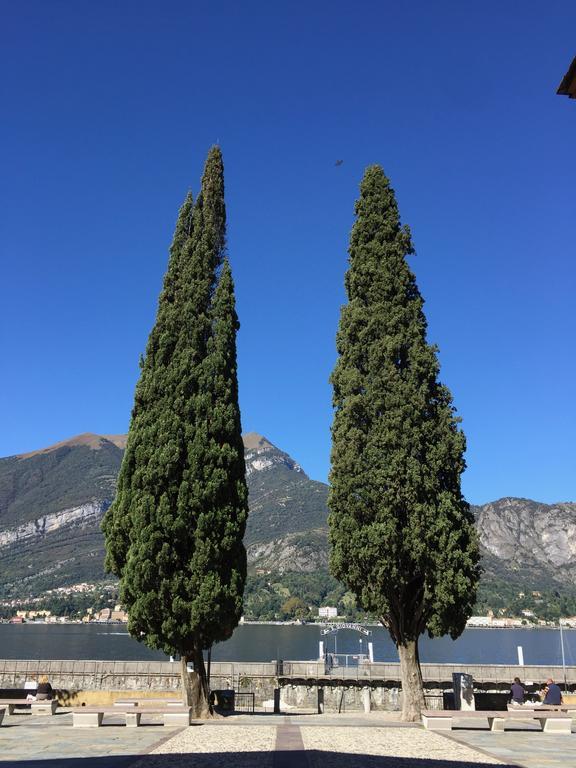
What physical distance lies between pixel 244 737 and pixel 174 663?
16062 mm

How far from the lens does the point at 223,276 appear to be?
19.9 meters

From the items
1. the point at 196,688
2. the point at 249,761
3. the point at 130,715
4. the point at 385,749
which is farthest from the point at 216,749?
the point at 196,688

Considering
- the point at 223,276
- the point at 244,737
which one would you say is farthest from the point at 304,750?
the point at 223,276

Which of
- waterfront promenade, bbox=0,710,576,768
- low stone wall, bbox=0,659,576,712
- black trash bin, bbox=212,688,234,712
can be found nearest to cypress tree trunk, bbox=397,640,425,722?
waterfront promenade, bbox=0,710,576,768

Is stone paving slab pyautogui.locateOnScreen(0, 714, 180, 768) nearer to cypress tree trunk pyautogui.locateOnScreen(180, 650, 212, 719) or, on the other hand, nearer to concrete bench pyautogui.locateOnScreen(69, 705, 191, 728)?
concrete bench pyautogui.locateOnScreen(69, 705, 191, 728)

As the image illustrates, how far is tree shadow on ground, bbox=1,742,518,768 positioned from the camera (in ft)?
28.1

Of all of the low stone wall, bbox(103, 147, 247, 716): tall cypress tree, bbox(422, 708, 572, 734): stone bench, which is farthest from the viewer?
the low stone wall

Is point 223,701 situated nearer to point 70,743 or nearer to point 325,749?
point 70,743

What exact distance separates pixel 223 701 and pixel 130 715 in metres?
5.92

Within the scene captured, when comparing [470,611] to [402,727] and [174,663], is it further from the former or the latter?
[174,663]

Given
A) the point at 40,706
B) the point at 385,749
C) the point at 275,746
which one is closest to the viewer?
the point at 385,749

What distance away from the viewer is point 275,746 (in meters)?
10.8

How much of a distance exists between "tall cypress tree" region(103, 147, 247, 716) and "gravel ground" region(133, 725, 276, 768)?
3.02 metres

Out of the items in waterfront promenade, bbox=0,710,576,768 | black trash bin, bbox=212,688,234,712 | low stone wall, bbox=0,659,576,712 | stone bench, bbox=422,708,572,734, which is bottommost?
low stone wall, bbox=0,659,576,712
